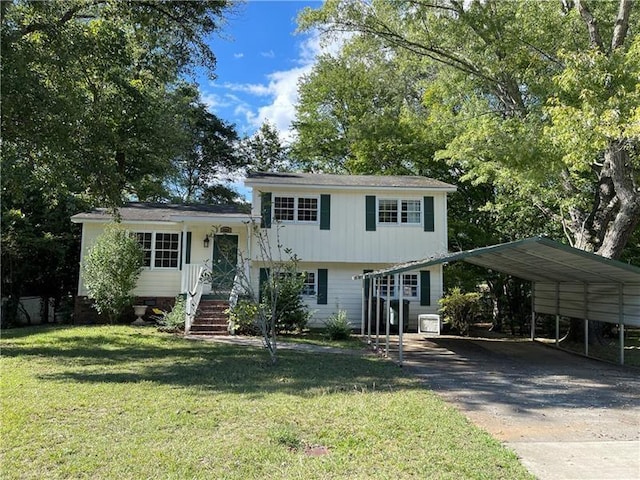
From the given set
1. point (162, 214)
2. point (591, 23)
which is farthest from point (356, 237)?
point (591, 23)

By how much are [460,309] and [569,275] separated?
4394 mm

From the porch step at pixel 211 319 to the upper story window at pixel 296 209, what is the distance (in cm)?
346

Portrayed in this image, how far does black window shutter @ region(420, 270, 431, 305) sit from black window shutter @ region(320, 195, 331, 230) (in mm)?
3572

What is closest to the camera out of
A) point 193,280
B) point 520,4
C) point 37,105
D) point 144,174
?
point 37,105

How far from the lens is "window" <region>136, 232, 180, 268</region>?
54.8 feet

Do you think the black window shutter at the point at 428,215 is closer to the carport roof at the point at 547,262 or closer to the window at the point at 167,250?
the carport roof at the point at 547,262

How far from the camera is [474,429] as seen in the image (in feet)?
17.1

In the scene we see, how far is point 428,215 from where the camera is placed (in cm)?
1644

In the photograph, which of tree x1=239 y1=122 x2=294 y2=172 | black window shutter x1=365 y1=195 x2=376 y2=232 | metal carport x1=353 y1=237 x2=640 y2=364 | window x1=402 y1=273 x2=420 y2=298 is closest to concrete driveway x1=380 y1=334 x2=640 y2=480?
metal carport x1=353 y1=237 x2=640 y2=364

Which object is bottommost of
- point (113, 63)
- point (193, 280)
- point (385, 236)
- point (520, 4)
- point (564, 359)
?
point (564, 359)

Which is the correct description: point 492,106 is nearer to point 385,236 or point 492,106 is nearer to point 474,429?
point 385,236

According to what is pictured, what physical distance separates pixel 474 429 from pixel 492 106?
13.2 metres

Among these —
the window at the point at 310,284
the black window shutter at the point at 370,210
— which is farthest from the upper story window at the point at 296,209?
the window at the point at 310,284

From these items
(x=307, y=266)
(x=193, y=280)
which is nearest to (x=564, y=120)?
(x=307, y=266)
